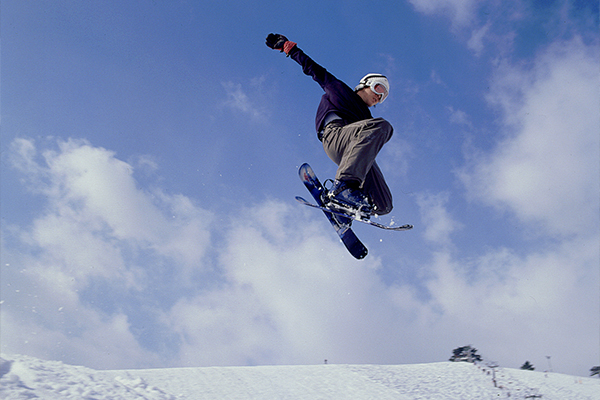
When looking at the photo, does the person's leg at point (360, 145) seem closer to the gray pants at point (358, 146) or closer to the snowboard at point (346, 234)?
the gray pants at point (358, 146)

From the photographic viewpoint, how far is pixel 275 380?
179 inches

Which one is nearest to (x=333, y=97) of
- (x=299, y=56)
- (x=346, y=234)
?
(x=299, y=56)

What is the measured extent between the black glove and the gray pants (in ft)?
4.26

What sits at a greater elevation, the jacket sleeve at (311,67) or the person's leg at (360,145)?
the jacket sleeve at (311,67)

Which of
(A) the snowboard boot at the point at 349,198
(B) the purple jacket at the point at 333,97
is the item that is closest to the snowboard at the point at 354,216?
(A) the snowboard boot at the point at 349,198

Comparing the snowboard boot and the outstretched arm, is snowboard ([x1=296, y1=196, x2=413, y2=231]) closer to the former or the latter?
the snowboard boot

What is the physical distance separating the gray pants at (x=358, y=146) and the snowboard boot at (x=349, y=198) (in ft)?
0.38

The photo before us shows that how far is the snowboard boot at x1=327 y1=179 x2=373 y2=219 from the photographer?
4.02 meters

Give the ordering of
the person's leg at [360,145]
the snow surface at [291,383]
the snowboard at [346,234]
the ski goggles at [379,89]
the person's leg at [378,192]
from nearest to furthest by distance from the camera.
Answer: the snow surface at [291,383] → the person's leg at [360,145] → the person's leg at [378,192] → the ski goggles at [379,89] → the snowboard at [346,234]

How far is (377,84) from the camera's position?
4.65m

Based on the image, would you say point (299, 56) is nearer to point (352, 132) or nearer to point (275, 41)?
point (275, 41)

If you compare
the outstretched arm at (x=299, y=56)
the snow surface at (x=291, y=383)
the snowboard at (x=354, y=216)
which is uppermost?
the outstretched arm at (x=299, y=56)

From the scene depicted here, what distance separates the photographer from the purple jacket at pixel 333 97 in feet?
15.1

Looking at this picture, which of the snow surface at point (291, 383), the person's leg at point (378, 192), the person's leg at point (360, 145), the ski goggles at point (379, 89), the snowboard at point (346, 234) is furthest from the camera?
the snowboard at point (346, 234)
